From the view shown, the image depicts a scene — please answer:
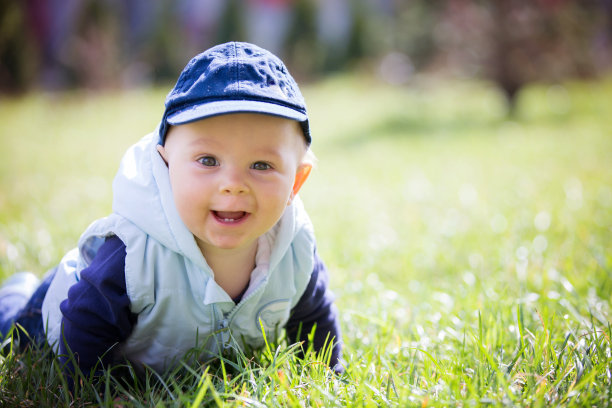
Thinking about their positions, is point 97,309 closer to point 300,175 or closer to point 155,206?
point 155,206

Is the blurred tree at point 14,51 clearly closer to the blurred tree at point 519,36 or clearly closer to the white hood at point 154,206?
the blurred tree at point 519,36

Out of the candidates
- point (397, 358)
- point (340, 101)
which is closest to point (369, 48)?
point (340, 101)

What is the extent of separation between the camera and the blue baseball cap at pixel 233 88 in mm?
1331

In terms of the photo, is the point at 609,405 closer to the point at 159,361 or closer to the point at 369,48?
the point at 159,361

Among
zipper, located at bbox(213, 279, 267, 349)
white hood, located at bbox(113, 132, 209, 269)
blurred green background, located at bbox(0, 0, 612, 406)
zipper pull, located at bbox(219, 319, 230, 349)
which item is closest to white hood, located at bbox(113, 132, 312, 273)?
white hood, located at bbox(113, 132, 209, 269)

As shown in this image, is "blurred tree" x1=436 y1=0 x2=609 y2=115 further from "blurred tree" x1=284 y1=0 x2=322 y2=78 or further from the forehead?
the forehead

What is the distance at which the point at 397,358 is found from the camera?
1.74m

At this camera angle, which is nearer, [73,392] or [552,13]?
[73,392]

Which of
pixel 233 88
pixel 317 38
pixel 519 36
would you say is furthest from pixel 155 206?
pixel 317 38

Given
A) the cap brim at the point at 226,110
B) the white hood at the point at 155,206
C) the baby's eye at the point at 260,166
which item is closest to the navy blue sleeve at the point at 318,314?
the white hood at the point at 155,206

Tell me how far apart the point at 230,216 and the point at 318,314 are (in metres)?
0.57

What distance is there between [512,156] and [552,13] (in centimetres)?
466

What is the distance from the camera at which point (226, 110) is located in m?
1.30

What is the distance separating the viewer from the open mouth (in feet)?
4.78
